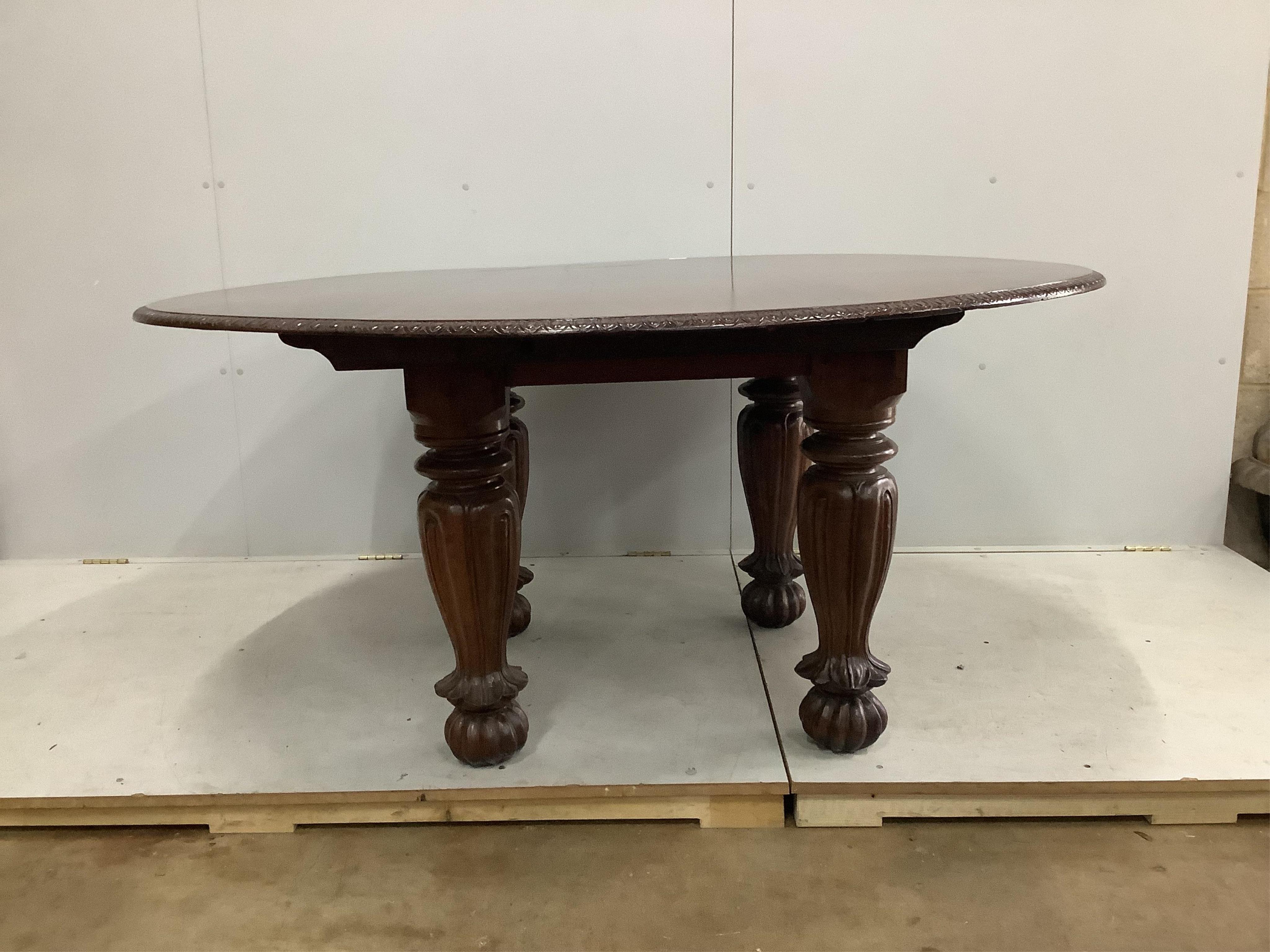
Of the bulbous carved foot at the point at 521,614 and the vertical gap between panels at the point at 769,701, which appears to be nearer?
the vertical gap between panels at the point at 769,701

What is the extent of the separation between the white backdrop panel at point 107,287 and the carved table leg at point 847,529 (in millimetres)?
1646

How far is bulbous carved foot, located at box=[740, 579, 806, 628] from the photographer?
1.94 meters

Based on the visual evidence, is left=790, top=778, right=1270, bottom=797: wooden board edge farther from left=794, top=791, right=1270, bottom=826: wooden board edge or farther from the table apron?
the table apron

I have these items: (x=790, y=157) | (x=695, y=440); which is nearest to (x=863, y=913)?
(x=695, y=440)

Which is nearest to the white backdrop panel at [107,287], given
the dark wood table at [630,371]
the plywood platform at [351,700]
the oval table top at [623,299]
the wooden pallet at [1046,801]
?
the plywood platform at [351,700]

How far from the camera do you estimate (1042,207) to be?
2250 millimetres

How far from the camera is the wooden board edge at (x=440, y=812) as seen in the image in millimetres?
1409

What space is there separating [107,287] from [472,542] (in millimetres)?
1571

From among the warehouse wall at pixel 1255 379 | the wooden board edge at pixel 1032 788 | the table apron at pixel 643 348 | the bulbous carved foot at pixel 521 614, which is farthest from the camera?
the warehouse wall at pixel 1255 379

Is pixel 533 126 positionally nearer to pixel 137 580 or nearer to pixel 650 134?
pixel 650 134

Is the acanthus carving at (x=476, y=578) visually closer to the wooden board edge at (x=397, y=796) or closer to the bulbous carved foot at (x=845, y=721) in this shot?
the wooden board edge at (x=397, y=796)

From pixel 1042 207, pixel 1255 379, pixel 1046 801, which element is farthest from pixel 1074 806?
pixel 1255 379

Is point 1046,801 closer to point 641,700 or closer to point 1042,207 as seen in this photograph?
point 641,700

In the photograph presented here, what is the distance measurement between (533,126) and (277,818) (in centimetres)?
155
